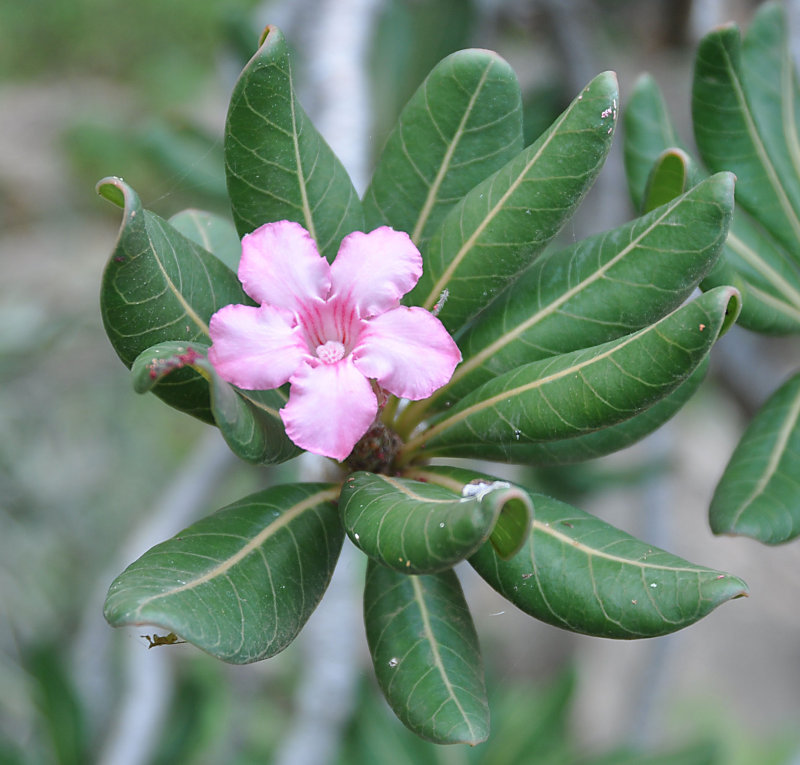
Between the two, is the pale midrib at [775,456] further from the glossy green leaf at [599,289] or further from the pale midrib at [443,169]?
the pale midrib at [443,169]

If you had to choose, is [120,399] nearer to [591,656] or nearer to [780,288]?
[591,656]

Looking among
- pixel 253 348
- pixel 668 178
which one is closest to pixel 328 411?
pixel 253 348

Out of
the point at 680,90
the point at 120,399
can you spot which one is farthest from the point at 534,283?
the point at 120,399

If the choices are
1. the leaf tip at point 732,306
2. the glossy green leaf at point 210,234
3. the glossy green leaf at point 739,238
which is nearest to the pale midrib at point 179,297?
the glossy green leaf at point 210,234

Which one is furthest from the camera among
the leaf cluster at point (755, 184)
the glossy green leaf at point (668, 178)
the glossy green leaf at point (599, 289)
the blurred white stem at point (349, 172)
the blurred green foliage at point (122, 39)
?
the blurred green foliage at point (122, 39)

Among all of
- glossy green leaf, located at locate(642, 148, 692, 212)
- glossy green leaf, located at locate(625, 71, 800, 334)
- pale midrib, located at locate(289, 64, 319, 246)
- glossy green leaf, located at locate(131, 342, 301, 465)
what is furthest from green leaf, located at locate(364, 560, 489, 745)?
glossy green leaf, located at locate(625, 71, 800, 334)

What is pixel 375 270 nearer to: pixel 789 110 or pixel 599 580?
pixel 599 580
